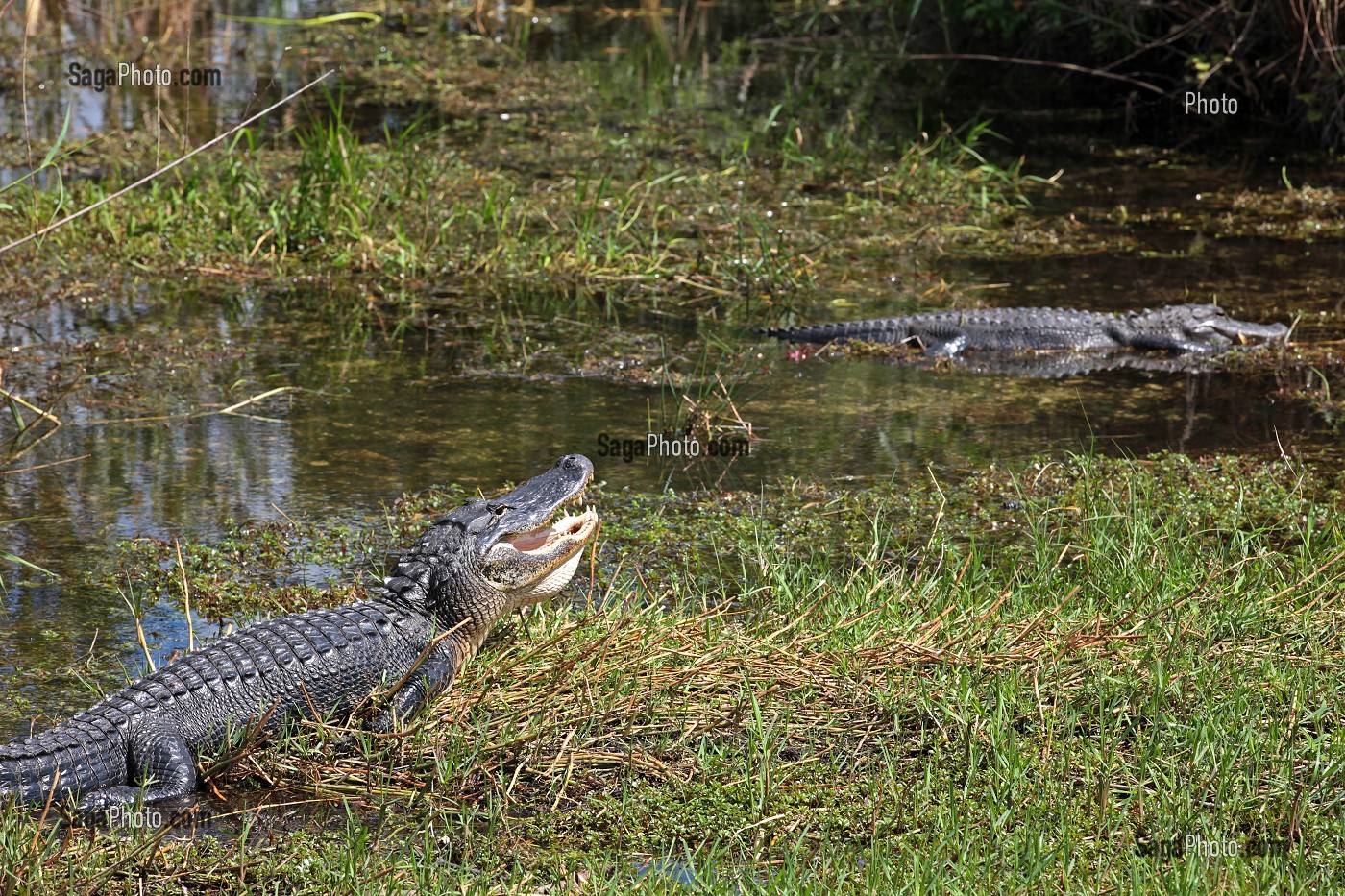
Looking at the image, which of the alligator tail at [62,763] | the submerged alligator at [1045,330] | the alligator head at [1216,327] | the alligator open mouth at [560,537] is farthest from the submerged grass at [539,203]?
the alligator tail at [62,763]

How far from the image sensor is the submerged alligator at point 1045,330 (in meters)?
7.07

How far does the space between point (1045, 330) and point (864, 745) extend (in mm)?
4171

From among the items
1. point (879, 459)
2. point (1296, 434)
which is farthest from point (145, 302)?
point (1296, 434)

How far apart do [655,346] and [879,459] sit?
1.55 m

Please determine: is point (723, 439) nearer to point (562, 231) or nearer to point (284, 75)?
point (562, 231)

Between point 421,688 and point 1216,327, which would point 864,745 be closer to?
point 421,688

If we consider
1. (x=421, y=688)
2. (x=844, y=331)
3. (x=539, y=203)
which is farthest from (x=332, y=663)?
(x=539, y=203)

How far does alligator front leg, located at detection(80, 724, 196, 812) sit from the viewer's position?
317 centimetres

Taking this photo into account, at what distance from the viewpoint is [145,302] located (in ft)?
23.6

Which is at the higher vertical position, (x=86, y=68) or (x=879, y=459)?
(x=86, y=68)

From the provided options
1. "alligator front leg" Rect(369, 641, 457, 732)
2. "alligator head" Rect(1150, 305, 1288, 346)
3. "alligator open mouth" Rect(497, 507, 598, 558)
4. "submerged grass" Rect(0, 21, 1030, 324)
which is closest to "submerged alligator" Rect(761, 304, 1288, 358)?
"alligator head" Rect(1150, 305, 1288, 346)

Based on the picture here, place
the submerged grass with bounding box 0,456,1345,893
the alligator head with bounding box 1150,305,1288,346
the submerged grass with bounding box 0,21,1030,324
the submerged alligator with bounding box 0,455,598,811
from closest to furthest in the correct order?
the submerged grass with bounding box 0,456,1345,893 → the submerged alligator with bounding box 0,455,598,811 → the alligator head with bounding box 1150,305,1288,346 → the submerged grass with bounding box 0,21,1030,324

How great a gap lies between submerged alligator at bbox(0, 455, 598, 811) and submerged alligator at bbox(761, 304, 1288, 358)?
3.42 meters

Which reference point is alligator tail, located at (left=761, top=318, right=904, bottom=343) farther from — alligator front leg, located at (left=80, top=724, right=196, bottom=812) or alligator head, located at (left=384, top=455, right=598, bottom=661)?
alligator front leg, located at (left=80, top=724, right=196, bottom=812)
